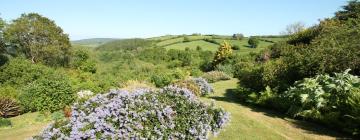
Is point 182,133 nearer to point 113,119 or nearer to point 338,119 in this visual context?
point 113,119

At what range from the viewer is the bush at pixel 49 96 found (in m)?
18.9

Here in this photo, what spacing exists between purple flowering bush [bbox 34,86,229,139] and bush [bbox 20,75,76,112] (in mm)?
12154

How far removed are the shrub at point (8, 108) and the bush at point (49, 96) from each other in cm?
52

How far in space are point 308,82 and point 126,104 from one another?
311 inches

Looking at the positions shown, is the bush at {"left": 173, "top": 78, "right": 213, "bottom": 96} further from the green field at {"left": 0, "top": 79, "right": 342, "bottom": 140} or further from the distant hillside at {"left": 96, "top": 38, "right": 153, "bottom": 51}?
the distant hillside at {"left": 96, "top": 38, "right": 153, "bottom": 51}

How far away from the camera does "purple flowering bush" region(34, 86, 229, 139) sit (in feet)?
21.9

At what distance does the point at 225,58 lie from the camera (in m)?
39.3

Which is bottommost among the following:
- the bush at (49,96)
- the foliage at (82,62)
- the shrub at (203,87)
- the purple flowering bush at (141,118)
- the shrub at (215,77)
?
the foliage at (82,62)

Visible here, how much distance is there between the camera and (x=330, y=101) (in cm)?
1176

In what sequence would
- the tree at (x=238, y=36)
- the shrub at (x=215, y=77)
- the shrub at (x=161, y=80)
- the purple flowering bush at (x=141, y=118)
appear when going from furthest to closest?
the tree at (x=238, y=36) → the shrub at (x=215, y=77) → the shrub at (x=161, y=80) → the purple flowering bush at (x=141, y=118)

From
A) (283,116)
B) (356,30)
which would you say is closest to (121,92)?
(283,116)

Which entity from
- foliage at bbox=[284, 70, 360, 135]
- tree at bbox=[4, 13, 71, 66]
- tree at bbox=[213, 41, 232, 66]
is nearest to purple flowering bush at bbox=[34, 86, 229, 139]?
foliage at bbox=[284, 70, 360, 135]

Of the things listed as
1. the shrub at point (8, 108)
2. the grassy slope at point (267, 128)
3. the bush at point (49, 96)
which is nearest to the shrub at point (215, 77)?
the bush at point (49, 96)

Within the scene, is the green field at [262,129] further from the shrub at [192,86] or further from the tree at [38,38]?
the tree at [38,38]
